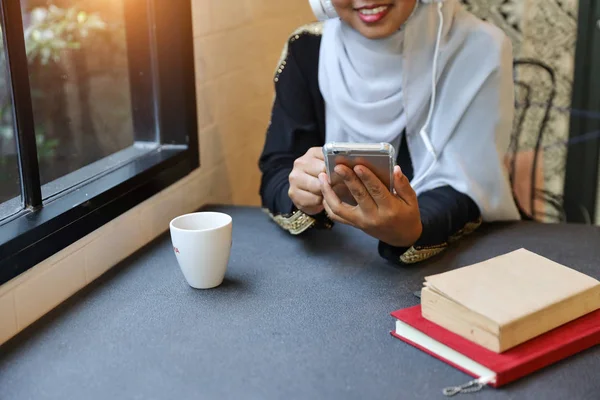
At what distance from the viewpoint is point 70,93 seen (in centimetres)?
142

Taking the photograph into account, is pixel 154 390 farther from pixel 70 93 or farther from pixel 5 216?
pixel 70 93

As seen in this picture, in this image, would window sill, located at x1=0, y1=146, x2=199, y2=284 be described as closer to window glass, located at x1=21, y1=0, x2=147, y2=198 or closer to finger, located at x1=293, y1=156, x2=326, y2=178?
window glass, located at x1=21, y1=0, x2=147, y2=198

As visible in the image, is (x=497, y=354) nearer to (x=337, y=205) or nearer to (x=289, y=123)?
(x=337, y=205)

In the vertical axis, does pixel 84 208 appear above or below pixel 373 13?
below

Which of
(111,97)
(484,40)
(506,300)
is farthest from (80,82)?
(506,300)

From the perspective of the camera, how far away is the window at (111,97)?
1.21 metres

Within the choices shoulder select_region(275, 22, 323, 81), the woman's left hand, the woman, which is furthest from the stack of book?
shoulder select_region(275, 22, 323, 81)

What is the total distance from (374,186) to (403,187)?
55 millimetres

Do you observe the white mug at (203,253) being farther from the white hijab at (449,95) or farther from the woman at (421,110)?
the white hijab at (449,95)

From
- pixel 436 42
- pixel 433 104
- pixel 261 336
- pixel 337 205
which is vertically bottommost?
pixel 261 336

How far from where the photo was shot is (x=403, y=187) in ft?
3.32

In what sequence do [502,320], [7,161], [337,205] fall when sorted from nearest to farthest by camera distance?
[502,320], [337,205], [7,161]

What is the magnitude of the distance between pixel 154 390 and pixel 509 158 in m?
1.51

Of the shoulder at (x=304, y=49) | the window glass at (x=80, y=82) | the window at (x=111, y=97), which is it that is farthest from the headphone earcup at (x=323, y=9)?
the window glass at (x=80, y=82)
